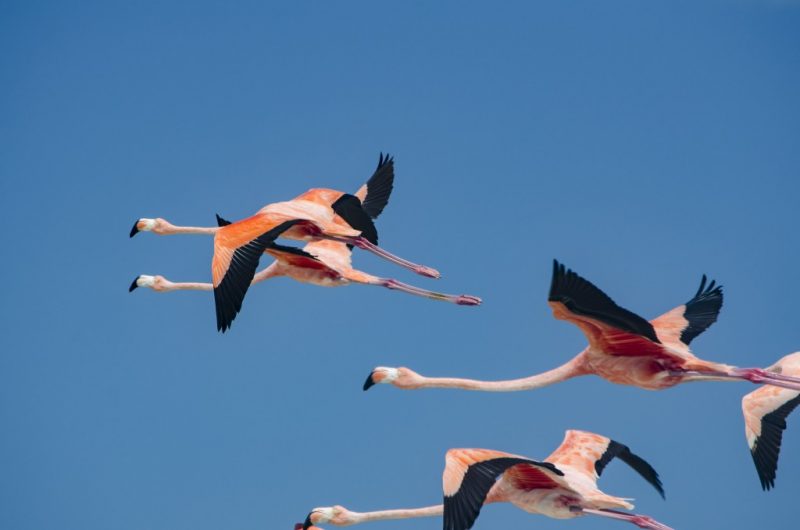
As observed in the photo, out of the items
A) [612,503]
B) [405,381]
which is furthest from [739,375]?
[405,381]

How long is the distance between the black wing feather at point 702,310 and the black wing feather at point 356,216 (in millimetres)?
3814

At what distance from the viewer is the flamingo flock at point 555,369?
1386 centimetres

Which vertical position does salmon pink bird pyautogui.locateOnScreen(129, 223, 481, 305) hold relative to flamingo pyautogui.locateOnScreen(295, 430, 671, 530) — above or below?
above

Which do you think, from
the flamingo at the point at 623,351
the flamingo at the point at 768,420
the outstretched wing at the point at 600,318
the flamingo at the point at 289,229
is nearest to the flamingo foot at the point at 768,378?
the flamingo at the point at 623,351

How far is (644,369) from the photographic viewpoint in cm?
1522

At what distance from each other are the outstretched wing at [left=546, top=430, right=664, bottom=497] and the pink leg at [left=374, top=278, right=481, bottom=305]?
73.3 inches

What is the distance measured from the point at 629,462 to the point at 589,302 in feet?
12.3

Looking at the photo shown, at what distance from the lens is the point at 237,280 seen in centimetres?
1509

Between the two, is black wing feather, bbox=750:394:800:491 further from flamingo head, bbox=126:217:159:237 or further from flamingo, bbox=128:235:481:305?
flamingo head, bbox=126:217:159:237

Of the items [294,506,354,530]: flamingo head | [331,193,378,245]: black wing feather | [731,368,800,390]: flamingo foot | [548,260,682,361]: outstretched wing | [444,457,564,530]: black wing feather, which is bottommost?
[294,506,354,530]: flamingo head

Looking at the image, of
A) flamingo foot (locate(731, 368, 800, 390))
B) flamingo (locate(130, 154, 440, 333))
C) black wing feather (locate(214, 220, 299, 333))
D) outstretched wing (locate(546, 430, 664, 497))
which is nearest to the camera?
flamingo foot (locate(731, 368, 800, 390))

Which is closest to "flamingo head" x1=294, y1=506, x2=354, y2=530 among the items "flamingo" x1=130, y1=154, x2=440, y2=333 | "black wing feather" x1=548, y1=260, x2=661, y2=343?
"flamingo" x1=130, y1=154, x2=440, y2=333

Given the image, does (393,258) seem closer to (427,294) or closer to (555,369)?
(427,294)

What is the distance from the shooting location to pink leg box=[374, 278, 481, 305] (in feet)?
55.7
